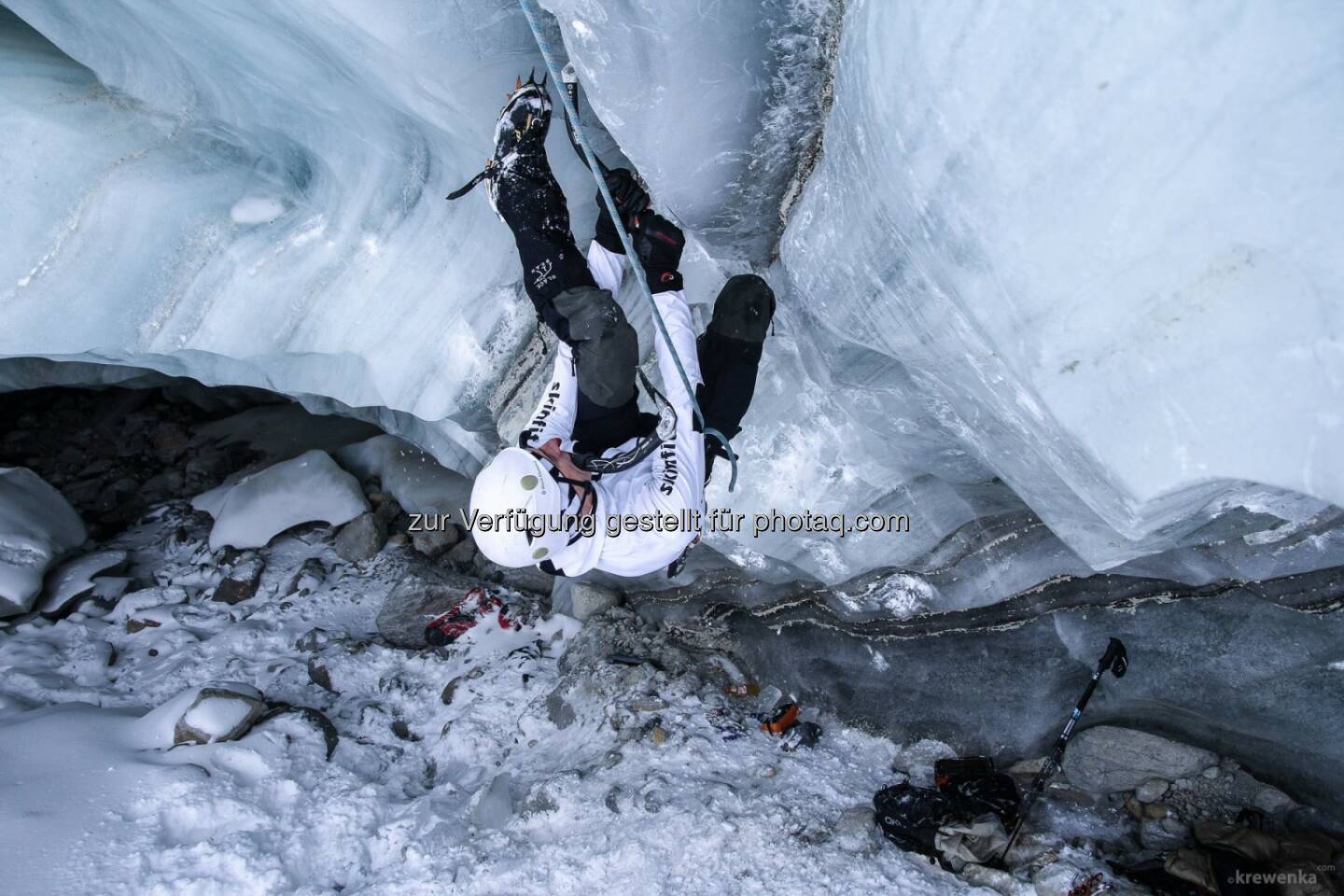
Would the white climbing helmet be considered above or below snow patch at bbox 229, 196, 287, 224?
below

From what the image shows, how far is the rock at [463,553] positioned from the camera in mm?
4531

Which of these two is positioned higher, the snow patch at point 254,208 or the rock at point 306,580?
the snow patch at point 254,208

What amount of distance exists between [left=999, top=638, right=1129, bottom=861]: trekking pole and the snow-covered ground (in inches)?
13.7

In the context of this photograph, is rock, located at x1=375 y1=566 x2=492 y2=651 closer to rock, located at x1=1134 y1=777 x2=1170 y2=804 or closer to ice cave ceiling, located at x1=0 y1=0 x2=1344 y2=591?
ice cave ceiling, located at x1=0 y1=0 x2=1344 y2=591

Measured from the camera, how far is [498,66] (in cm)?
263

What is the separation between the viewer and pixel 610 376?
2.53 meters

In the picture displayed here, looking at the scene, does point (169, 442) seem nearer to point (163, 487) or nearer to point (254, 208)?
point (163, 487)

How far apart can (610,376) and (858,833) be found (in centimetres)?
188

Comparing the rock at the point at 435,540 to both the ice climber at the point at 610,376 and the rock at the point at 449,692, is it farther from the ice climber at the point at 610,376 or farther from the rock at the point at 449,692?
the ice climber at the point at 610,376

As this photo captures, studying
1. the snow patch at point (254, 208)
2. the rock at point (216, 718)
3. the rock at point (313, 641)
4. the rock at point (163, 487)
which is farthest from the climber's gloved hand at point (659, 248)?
the rock at point (163, 487)

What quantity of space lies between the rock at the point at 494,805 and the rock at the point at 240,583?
2.01 meters

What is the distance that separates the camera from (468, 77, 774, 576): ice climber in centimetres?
245

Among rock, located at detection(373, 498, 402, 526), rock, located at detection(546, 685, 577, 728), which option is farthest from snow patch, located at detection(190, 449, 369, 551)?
rock, located at detection(546, 685, 577, 728)

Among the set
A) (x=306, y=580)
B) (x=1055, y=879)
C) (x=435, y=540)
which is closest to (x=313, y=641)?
(x=306, y=580)
